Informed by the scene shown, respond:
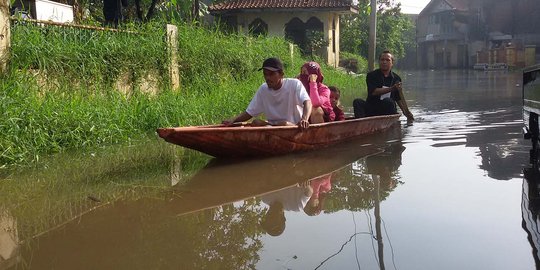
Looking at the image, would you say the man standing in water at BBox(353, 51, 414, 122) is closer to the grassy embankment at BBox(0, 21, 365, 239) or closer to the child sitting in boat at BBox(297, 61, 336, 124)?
the child sitting in boat at BBox(297, 61, 336, 124)

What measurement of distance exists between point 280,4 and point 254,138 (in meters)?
16.0

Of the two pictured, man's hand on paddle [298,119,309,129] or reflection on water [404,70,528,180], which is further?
man's hand on paddle [298,119,309,129]

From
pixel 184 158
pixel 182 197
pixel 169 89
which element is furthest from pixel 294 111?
pixel 169 89

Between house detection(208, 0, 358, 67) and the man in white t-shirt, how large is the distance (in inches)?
554

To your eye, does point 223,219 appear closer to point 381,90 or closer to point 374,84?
point 381,90

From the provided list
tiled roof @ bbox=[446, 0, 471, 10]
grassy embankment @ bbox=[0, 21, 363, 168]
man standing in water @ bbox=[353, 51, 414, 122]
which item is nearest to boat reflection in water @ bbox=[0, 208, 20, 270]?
grassy embankment @ bbox=[0, 21, 363, 168]

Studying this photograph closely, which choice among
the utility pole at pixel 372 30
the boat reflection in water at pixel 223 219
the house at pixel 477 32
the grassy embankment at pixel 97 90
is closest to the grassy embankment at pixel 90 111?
the grassy embankment at pixel 97 90

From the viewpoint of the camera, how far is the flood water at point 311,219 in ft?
9.15

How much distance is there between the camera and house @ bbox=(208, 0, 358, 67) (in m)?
20.0

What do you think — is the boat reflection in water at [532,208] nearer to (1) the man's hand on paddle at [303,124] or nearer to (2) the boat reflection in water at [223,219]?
(2) the boat reflection in water at [223,219]

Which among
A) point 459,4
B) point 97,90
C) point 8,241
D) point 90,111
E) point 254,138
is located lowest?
point 8,241

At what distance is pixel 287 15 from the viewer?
69.5 ft

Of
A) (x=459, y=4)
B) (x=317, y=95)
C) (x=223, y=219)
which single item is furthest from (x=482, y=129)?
(x=459, y=4)

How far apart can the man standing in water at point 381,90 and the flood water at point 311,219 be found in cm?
198
